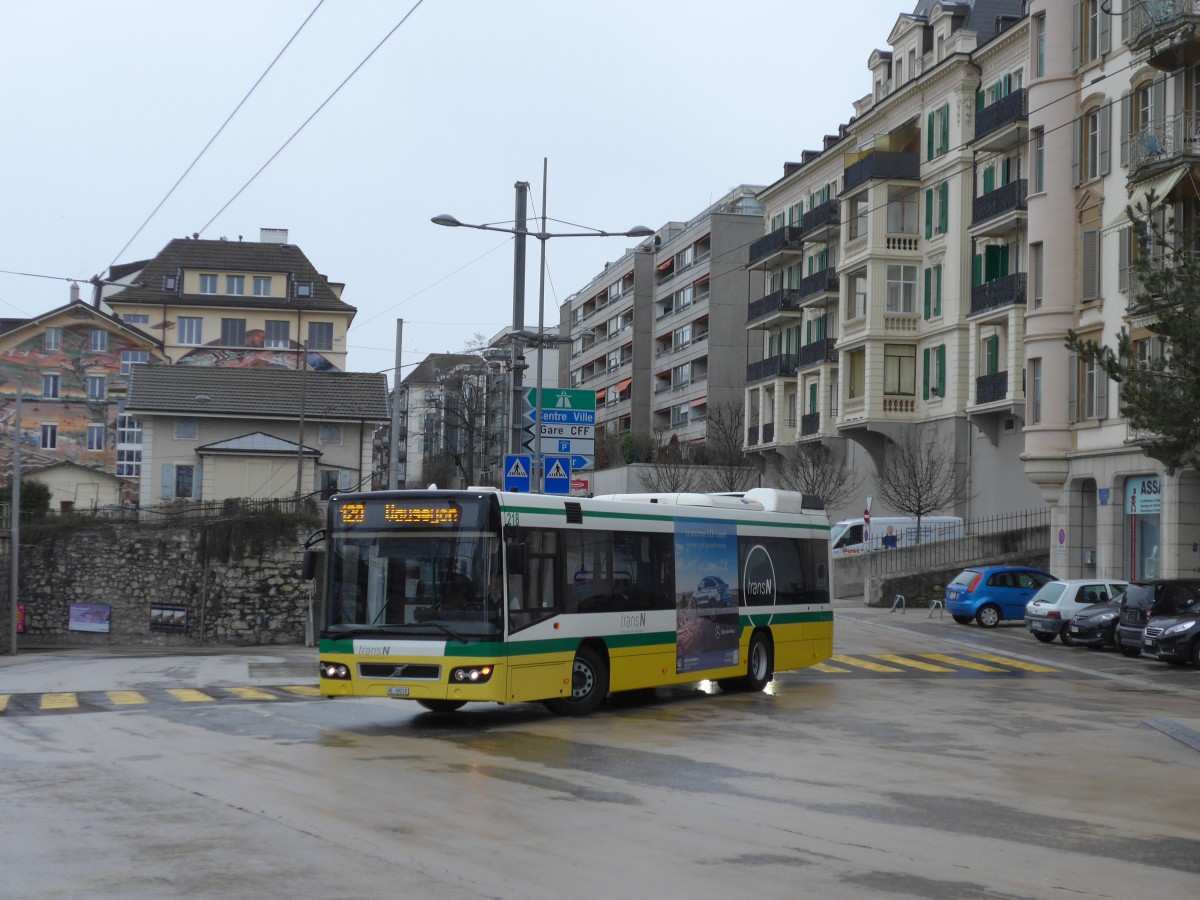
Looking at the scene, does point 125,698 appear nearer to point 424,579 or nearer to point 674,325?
point 424,579

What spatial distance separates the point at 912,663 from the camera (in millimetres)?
29188

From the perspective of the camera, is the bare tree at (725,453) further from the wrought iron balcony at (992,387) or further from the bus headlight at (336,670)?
the bus headlight at (336,670)

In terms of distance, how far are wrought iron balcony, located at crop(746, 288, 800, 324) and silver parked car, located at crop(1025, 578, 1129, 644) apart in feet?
109

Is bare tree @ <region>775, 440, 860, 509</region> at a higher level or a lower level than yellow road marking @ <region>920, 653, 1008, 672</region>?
higher

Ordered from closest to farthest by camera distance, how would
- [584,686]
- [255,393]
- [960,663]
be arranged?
[584,686], [960,663], [255,393]

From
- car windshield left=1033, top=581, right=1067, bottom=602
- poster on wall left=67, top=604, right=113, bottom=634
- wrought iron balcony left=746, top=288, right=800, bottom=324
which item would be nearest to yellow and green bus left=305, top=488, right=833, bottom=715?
car windshield left=1033, top=581, right=1067, bottom=602

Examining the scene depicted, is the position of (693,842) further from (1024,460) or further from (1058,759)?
(1024,460)

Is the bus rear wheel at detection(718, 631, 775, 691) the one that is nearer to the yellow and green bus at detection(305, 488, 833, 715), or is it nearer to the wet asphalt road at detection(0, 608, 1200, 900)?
the wet asphalt road at detection(0, 608, 1200, 900)

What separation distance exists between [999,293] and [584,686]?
1424 inches

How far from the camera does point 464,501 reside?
1725 cm

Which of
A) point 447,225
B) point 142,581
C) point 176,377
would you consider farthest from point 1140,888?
point 176,377

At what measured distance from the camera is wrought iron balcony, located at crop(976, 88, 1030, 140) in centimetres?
4966

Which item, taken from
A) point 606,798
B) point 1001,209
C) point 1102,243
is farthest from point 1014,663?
point 1001,209

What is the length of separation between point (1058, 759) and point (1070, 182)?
3074 centimetres
